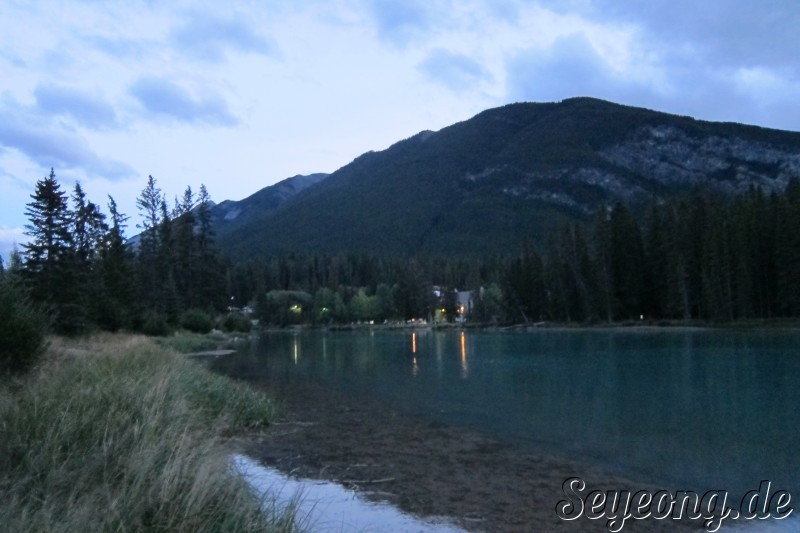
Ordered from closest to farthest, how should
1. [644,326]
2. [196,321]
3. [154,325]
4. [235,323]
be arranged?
[154,325] → [196,321] → [644,326] → [235,323]

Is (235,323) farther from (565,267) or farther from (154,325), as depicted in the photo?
(565,267)

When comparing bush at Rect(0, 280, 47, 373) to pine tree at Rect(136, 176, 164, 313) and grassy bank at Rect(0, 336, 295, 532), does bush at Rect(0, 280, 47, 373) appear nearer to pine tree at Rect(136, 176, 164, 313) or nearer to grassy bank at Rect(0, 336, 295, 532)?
grassy bank at Rect(0, 336, 295, 532)

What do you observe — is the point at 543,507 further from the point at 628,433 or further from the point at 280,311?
the point at 280,311

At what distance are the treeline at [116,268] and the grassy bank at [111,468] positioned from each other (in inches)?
Result: 459

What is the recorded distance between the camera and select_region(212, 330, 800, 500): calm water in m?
13.8

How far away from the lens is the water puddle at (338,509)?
936 centimetres

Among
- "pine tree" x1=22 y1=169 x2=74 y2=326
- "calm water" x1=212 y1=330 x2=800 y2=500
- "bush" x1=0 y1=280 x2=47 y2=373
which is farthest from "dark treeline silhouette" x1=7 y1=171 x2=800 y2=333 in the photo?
"bush" x1=0 y1=280 x2=47 y2=373

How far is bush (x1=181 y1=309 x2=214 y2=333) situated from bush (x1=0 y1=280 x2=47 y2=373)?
152 ft

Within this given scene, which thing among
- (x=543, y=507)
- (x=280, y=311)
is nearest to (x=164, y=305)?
(x=543, y=507)

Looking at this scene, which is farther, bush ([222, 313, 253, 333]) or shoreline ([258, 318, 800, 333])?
bush ([222, 313, 253, 333])

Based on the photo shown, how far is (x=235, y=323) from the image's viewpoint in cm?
8338

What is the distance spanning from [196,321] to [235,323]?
19995 millimetres

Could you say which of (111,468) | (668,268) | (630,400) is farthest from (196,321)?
(111,468)

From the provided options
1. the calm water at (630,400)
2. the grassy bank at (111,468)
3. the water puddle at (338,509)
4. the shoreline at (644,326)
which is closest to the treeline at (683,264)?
the shoreline at (644,326)
